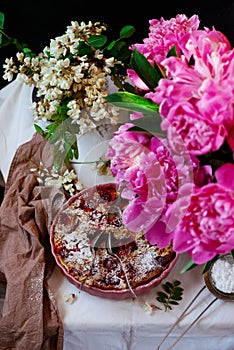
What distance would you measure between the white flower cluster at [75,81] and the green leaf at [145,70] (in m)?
0.34

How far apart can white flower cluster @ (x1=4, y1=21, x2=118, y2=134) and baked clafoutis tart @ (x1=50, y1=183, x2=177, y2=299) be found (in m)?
0.14

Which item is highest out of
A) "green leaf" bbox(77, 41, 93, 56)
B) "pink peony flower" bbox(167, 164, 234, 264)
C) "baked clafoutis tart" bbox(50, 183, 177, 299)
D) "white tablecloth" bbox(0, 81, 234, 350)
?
"green leaf" bbox(77, 41, 93, 56)

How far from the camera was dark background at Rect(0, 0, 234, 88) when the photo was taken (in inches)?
79.7

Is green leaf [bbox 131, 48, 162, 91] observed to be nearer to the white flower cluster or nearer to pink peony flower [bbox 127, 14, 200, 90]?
pink peony flower [bbox 127, 14, 200, 90]

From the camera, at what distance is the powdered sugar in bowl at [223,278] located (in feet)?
3.33

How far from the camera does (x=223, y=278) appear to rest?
3.34 ft

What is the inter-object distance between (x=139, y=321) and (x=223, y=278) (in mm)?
175

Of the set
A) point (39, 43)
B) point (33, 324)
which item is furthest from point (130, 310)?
point (39, 43)

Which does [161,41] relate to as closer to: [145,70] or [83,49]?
[145,70]

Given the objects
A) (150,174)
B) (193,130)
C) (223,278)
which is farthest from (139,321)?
(193,130)

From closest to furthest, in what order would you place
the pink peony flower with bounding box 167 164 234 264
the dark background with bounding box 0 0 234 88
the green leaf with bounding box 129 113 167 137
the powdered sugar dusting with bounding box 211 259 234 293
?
the pink peony flower with bounding box 167 164 234 264 < the green leaf with bounding box 129 113 167 137 < the powdered sugar dusting with bounding box 211 259 234 293 < the dark background with bounding box 0 0 234 88

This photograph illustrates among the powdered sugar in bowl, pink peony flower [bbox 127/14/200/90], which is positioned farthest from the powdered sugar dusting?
pink peony flower [bbox 127/14/200/90]

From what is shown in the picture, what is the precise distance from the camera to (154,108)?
0.70 meters

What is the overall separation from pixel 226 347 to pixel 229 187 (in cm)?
63
